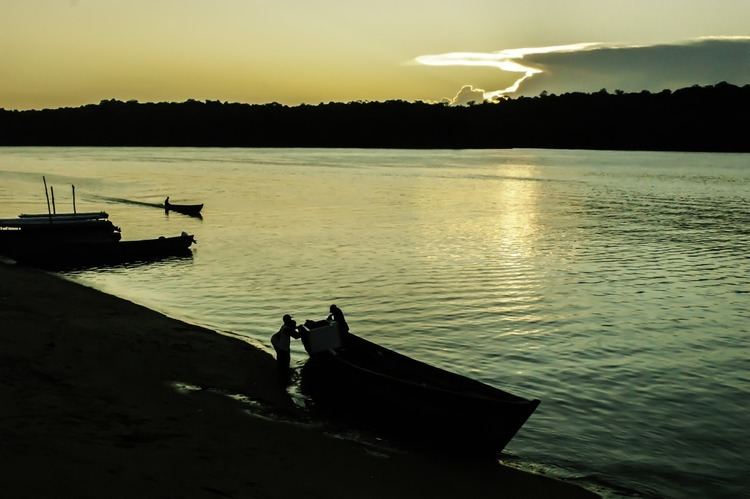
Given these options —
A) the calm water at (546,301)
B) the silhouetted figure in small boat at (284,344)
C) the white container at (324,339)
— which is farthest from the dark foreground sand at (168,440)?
the calm water at (546,301)

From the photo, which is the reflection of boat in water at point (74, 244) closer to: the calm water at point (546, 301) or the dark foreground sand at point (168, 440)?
the calm water at point (546, 301)

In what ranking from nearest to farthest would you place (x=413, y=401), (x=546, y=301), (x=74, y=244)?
(x=413, y=401)
(x=546, y=301)
(x=74, y=244)

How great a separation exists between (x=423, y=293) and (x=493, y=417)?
17921 mm

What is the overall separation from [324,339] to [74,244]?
25.9 meters

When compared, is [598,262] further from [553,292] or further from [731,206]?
[731,206]

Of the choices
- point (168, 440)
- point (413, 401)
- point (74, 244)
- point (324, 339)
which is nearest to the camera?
point (168, 440)

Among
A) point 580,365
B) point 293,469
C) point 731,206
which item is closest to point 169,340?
point 293,469

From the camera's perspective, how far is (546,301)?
30359mm

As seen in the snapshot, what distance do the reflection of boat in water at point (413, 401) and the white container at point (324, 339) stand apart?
0.11 metres

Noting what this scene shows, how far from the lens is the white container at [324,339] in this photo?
17.1 meters

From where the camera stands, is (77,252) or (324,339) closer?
(324,339)

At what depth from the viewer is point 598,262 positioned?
41594mm

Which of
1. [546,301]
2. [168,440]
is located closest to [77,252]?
[546,301]

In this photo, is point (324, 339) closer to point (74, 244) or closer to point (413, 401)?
Answer: point (413, 401)
